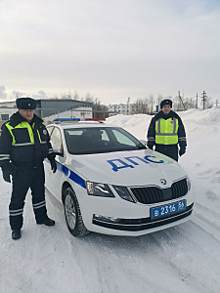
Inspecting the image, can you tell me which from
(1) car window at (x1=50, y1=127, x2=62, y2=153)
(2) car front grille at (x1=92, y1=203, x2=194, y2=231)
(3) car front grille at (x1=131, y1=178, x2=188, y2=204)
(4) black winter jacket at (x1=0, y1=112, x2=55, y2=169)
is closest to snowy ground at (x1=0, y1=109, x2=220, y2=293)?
(2) car front grille at (x1=92, y1=203, x2=194, y2=231)

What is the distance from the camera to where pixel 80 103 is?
134ft

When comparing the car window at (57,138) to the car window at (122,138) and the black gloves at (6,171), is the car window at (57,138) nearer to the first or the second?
the black gloves at (6,171)

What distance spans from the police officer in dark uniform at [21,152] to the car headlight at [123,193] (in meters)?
1.31

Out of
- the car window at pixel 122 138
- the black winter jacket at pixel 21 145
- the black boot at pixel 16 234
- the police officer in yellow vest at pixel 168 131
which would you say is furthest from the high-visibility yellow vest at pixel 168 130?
the black boot at pixel 16 234

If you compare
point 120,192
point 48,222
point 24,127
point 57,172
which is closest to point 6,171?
point 24,127

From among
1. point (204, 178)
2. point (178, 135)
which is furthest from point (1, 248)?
point (204, 178)

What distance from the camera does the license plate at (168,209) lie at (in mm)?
2494

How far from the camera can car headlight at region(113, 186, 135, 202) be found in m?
2.48

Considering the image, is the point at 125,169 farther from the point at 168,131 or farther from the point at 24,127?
the point at 168,131

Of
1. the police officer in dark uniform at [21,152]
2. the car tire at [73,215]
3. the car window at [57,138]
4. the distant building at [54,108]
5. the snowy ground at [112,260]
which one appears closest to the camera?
the snowy ground at [112,260]

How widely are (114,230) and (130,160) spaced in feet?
3.29

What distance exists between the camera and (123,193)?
250 centimetres

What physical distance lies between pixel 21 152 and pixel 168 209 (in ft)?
6.62

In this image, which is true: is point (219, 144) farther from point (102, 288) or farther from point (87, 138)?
point (102, 288)
